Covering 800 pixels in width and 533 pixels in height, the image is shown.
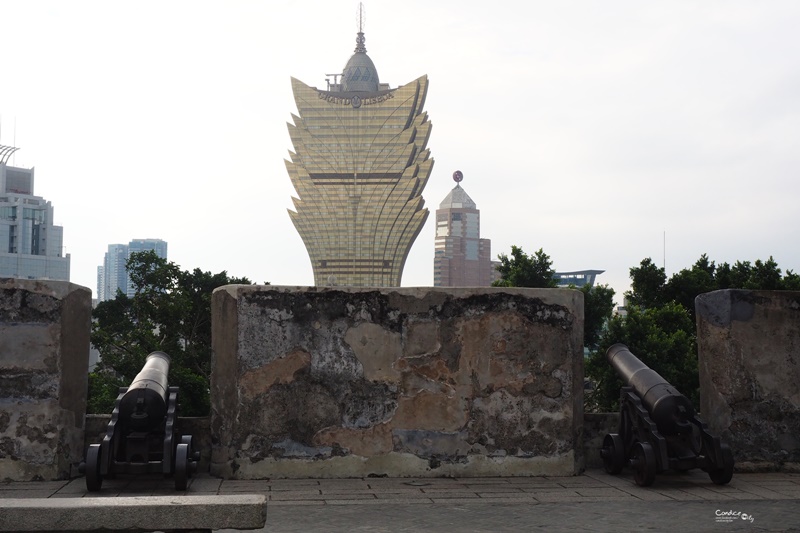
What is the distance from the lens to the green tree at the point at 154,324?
25734 mm

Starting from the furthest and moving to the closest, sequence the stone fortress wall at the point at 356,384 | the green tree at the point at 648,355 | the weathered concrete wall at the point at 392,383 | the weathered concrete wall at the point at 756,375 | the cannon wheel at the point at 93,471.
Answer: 1. the green tree at the point at 648,355
2. the weathered concrete wall at the point at 756,375
3. the weathered concrete wall at the point at 392,383
4. the stone fortress wall at the point at 356,384
5. the cannon wheel at the point at 93,471

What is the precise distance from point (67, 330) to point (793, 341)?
5289 millimetres

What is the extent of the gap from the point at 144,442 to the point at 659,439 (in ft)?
11.2

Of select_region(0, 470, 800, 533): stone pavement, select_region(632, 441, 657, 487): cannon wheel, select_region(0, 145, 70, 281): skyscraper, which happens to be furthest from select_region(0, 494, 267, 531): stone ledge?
select_region(0, 145, 70, 281): skyscraper

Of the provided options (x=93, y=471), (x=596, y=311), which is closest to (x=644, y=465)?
(x=93, y=471)

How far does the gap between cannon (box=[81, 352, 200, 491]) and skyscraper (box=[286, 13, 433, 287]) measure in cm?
12464

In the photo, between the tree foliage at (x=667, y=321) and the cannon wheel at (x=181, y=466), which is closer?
the cannon wheel at (x=181, y=466)

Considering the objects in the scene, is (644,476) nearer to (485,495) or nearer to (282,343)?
(485,495)

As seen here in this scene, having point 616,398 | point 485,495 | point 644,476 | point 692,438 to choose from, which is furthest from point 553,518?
point 616,398

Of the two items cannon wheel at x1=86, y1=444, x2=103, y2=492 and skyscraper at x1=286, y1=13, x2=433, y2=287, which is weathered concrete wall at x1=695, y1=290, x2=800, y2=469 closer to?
cannon wheel at x1=86, y1=444, x2=103, y2=492

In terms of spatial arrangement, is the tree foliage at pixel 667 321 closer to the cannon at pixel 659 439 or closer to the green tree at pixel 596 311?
the green tree at pixel 596 311

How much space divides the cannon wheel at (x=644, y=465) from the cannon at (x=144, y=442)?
9.59 ft

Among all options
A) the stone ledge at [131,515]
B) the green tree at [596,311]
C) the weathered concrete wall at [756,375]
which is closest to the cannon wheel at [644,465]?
the weathered concrete wall at [756,375]

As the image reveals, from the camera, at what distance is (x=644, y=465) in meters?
6.09
